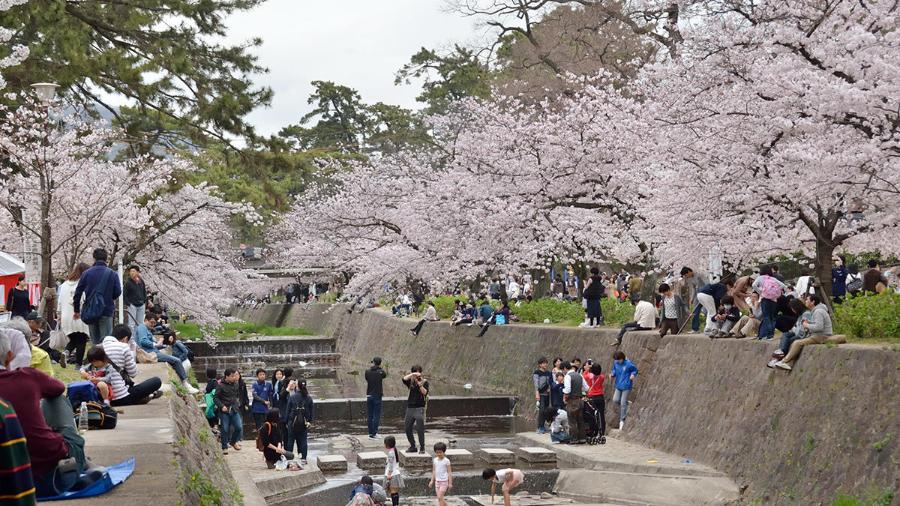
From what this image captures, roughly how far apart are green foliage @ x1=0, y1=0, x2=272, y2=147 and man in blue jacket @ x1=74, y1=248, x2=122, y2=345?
5.11 m

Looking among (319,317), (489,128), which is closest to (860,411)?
(489,128)

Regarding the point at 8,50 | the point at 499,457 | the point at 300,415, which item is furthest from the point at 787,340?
the point at 8,50

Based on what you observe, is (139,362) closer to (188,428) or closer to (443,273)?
(188,428)

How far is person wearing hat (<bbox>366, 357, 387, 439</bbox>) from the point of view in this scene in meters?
22.4

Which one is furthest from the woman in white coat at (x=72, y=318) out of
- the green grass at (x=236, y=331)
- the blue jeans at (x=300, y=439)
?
the green grass at (x=236, y=331)

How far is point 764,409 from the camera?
52.9 ft

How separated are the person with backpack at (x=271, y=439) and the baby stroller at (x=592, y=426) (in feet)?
19.9

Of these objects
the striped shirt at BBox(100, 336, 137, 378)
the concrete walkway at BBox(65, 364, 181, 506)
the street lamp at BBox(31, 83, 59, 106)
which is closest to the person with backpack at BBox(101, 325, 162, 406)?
the striped shirt at BBox(100, 336, 137, 378)

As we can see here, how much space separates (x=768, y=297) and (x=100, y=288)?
32.2 feet

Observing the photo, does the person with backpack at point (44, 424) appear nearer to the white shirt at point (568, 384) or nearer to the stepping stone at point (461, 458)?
the stepping stone at point (461, 458)

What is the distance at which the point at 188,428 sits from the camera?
1297 cm

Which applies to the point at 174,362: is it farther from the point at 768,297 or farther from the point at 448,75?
the point at 448,75

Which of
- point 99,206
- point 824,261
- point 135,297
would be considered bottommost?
point 135,297

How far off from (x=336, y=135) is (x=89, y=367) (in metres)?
70.1
